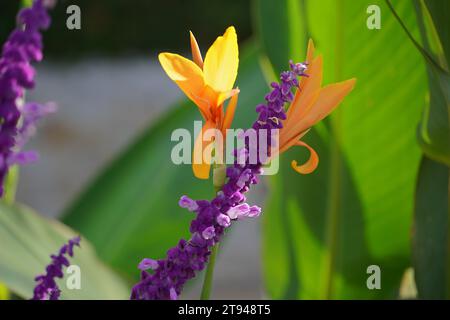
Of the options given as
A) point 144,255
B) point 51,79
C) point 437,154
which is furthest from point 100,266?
point 51,79

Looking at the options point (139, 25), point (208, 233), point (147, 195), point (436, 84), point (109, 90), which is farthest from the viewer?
point (139, 25)

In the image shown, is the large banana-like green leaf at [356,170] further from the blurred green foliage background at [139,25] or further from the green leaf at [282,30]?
the blurred green foliage background at [139,25]

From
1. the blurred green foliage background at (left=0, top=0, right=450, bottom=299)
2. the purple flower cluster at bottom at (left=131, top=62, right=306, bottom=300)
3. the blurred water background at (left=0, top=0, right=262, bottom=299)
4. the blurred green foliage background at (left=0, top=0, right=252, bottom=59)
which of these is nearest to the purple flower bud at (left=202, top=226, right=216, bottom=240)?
the purple flower cluster at bottom at (left=131, top=62, right=306, bottom=300)

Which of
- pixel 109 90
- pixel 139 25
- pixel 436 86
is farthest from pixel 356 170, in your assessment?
pixel 139 25

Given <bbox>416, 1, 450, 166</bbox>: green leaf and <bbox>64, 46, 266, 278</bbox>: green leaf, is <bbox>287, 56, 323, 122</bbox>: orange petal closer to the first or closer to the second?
<bbox>416, 1, 450, 166</bbox>: green leaf

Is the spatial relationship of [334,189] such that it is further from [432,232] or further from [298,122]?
[298,122]

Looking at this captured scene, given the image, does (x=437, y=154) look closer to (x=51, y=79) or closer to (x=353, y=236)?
(x=353, y=236)

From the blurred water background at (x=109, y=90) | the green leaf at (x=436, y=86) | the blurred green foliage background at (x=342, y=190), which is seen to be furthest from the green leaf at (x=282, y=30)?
the blurred water background at (x=109, y=90)

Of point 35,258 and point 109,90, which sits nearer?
point 35,258
